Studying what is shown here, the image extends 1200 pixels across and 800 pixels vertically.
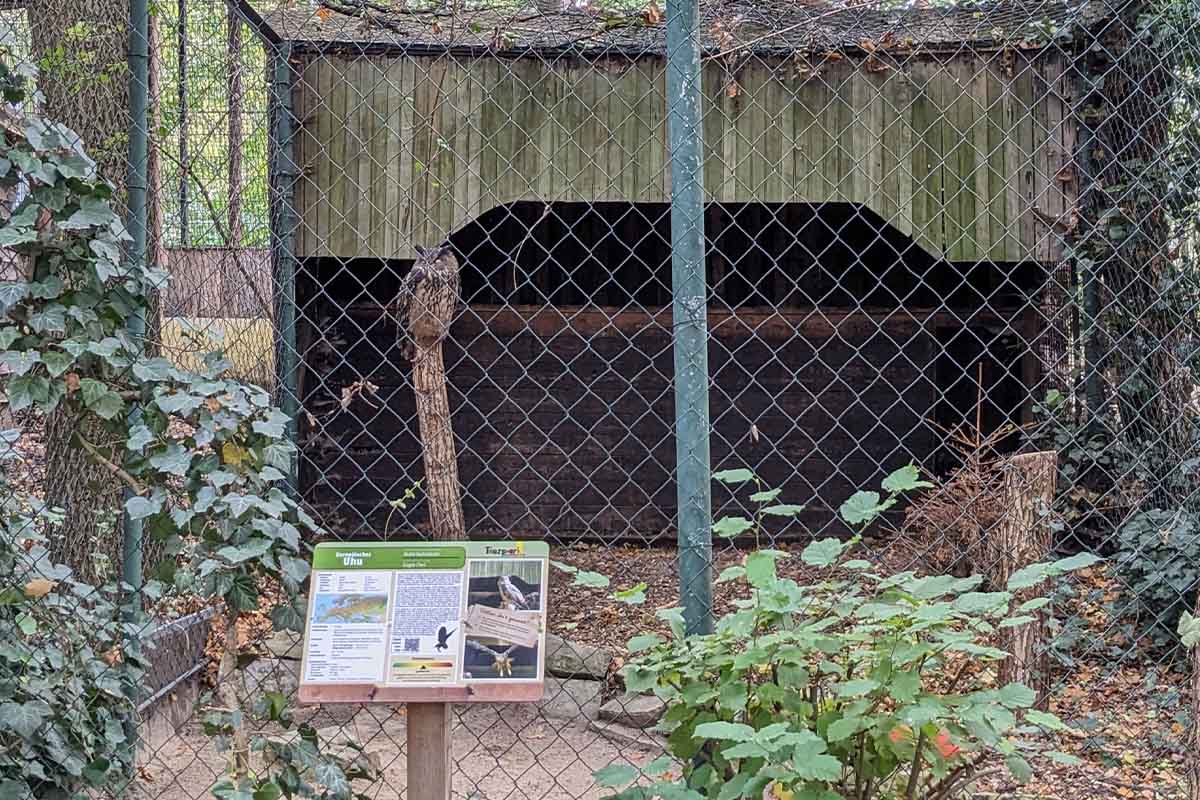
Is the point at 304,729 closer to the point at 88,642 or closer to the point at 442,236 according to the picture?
the point at 88,642

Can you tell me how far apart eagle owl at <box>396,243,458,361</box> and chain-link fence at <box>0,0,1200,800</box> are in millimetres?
59

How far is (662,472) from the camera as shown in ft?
28.2

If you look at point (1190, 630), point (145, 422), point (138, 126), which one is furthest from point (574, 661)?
point (138, 126)

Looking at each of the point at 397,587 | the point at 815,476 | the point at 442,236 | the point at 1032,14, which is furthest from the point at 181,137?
the point at 815,476

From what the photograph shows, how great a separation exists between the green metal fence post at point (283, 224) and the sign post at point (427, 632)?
194 cm

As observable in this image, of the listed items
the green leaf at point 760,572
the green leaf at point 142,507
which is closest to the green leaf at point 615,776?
the green leaf at point 760,572

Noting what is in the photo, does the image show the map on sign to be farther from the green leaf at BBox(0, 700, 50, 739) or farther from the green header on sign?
the green leaf at BBox(0, 700, 50, 739)

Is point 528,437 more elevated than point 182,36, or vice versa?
point 182,36

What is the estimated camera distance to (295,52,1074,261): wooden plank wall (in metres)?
6.40

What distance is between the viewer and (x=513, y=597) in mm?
2326

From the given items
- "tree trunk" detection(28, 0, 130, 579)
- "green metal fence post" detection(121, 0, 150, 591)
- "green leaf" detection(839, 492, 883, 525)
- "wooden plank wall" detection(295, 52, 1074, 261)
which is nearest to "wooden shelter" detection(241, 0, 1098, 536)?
"wooden plank wall" detection(295, 52, 1074, 261)

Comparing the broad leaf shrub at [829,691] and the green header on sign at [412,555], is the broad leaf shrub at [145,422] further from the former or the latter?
the broad leaf shrub at [829,691]

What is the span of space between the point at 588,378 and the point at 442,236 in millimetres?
2043

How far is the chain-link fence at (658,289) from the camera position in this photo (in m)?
4.17
